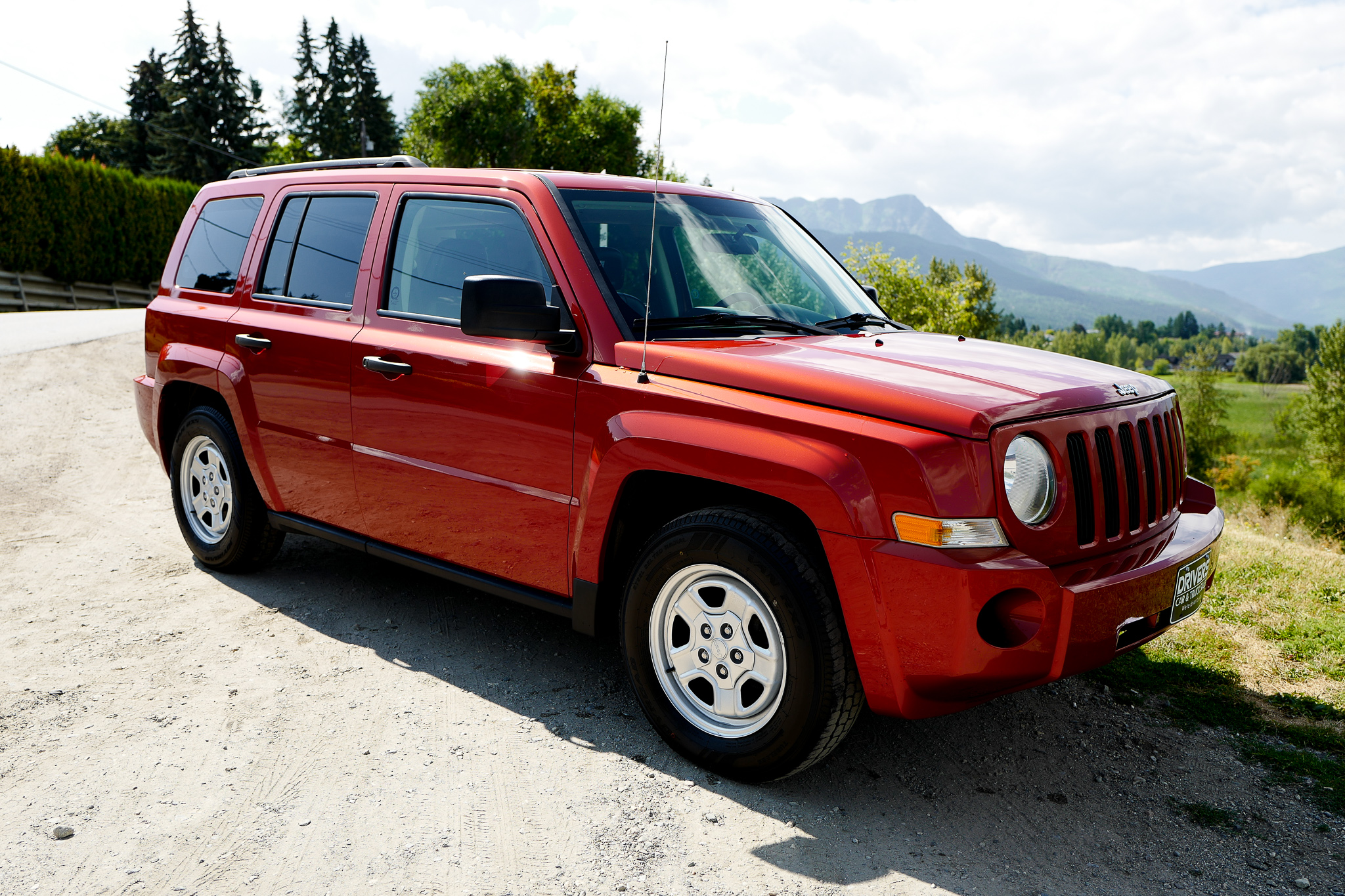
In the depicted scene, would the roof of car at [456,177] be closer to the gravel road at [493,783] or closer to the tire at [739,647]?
the tire at [739,647]

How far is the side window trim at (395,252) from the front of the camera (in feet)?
11.8

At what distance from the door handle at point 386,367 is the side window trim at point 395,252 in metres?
0.20

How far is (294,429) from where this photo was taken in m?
4.47

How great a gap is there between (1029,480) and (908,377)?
1.58 ft

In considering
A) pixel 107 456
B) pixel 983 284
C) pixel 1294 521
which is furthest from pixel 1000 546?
pixel 983 284

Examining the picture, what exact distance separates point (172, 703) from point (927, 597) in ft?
9.65

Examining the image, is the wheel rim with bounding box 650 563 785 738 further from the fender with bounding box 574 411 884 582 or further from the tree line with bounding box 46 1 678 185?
the tree line with bounding box 46 1 678 185

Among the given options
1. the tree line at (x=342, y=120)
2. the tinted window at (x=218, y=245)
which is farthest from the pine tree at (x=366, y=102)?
the tinted window at (x=218, y=245)

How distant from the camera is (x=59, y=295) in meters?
27.5

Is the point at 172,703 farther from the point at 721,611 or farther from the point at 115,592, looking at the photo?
the point at 721,611

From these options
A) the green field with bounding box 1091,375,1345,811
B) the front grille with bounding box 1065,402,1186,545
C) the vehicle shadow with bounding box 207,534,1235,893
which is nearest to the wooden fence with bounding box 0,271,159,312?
the vehicle shadow with bounding box 207,534,1235,893

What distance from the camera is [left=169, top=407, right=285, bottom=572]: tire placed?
494 cm

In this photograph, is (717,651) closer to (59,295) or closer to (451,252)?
(451,252)

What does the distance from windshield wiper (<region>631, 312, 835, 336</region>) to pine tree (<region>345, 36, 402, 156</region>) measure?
60.0 metres
